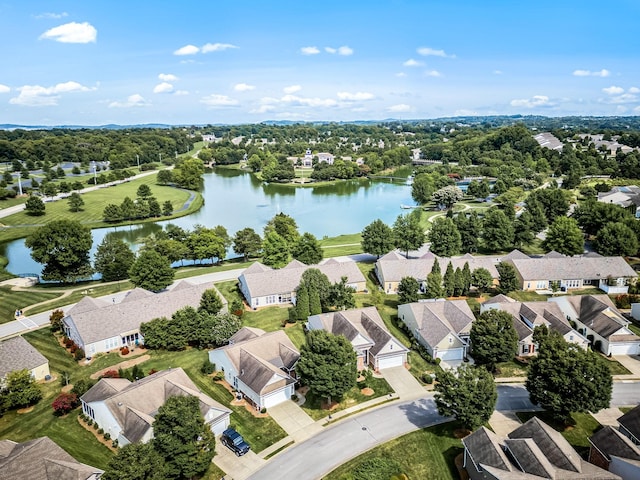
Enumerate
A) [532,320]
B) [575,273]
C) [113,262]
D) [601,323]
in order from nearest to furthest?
[601,323] < [532,320] < [575,273] < [113,262]

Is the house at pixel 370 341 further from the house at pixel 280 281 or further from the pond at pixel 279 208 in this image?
the pond at pixel 279 208

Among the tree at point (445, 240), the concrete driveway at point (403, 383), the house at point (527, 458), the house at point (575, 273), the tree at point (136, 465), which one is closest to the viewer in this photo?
the tree at point (136, 465)

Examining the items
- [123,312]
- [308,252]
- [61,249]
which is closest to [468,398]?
[123,312]

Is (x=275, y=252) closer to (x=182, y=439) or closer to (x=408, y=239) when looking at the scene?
(x=408, y=239)

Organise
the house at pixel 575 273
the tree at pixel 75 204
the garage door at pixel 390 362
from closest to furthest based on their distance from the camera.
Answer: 1. the garage door at pixel 390 362
2. the house at pixel 575 273
3. the tree at pixel 75 204

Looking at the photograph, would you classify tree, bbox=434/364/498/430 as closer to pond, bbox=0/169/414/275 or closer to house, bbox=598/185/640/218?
pond, bbox=0/169/414/275

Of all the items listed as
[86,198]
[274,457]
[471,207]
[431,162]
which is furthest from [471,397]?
[431,162]

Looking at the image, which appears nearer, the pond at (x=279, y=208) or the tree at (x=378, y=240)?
the tree at (x=378, y=240)

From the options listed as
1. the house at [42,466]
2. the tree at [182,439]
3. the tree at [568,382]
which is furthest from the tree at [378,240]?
the house at [42,466]
